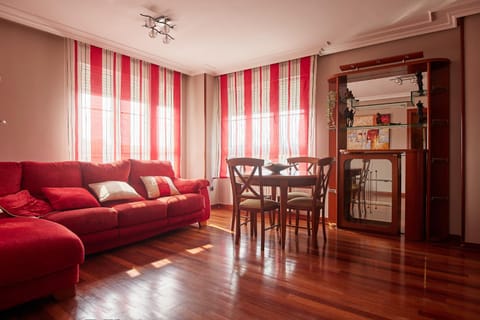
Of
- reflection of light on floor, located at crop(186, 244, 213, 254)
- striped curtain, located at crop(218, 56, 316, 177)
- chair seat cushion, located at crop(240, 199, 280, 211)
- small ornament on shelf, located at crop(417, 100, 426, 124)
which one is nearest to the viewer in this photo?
reflection of light on floor, located at crop(186, 244, 213, 254)

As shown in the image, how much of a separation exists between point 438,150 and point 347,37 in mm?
1803

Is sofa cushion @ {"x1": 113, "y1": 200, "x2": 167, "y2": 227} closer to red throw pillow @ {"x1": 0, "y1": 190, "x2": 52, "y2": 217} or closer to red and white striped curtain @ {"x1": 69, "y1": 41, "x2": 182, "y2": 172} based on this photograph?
red throw pillow @ {"x1": 0, "y1": 190, "x2": 52, "y2": 217}

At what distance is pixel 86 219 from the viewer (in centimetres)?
276

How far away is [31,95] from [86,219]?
1768 mm

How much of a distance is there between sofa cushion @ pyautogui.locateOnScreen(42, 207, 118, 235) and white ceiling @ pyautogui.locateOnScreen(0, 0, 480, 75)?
208 cm

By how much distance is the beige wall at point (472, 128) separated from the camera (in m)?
3.09

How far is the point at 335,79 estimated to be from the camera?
4047 mm

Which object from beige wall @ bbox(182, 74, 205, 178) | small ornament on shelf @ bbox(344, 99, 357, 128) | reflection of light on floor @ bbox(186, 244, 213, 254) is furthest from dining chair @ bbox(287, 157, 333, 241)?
beige wall @ bbox(182, 74, 205, 178)

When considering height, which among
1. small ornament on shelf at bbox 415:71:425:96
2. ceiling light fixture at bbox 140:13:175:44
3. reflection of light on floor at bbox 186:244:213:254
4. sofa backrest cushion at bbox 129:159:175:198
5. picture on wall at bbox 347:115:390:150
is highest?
ceiling light fixture at bbox 140:13:175:44

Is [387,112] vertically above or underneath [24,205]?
above

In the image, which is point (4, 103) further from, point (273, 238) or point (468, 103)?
point (468, 103)

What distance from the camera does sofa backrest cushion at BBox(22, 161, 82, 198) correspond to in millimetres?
3041

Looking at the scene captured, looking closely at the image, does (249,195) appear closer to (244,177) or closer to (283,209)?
(244,177)

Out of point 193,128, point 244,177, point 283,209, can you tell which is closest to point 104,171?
point 244,177
